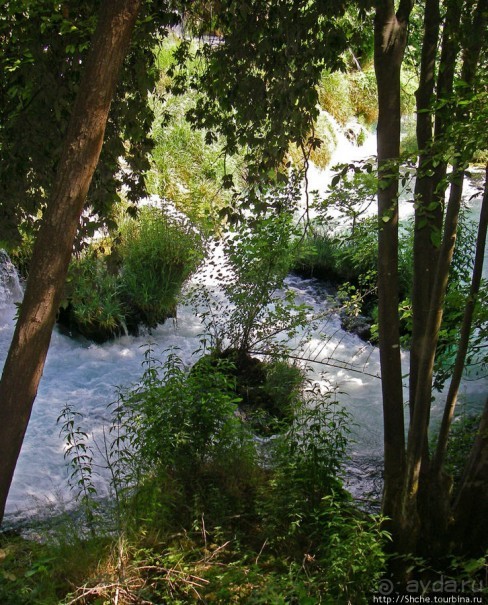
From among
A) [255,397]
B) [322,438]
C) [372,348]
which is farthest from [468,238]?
[322,438]

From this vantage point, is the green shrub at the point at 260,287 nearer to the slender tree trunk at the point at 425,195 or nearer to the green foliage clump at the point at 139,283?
the green foliage clump at the point at 139,283

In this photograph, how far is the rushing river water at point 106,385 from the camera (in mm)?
5387

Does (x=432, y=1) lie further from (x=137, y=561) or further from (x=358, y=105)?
(x=358, y=105)

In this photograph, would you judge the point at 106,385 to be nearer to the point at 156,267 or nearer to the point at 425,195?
the point at 156,267

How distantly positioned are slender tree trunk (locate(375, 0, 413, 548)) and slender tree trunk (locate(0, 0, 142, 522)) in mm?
1302

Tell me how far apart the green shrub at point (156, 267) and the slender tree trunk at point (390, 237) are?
432 cm

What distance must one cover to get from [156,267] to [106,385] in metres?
1.94

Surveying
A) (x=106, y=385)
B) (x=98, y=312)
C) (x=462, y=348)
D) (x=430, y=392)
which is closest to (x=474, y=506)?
(x=430, y=392)

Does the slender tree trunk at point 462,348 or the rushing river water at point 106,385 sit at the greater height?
the slender tree trunk at point 462,348

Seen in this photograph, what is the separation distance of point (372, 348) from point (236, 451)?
13.4 feet

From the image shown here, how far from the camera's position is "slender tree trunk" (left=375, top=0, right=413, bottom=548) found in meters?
3.50

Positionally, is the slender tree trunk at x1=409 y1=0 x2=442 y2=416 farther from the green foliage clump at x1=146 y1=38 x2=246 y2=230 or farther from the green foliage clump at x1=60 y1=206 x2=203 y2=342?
the green foliage clump at x1=146 y1=38 x2=246 y2=230

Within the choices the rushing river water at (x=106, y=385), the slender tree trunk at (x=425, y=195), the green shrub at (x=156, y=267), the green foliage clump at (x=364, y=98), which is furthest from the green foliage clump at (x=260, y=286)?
the green foliage clump at (x=364, y=98)

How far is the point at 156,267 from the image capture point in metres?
8.32
